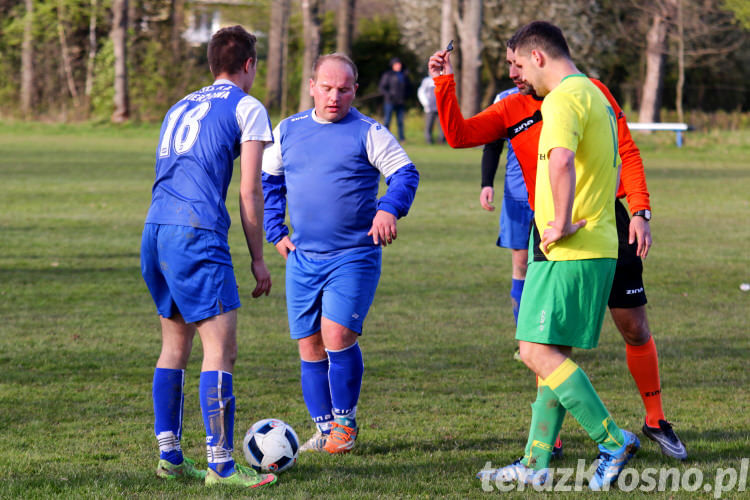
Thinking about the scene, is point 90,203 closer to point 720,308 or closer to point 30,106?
point 720,308

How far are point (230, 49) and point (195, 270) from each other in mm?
985

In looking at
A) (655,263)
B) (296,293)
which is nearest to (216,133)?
(296,293)

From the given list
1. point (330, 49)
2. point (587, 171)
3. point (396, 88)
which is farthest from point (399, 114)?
point (587, 171)

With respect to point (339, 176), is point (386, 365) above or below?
below

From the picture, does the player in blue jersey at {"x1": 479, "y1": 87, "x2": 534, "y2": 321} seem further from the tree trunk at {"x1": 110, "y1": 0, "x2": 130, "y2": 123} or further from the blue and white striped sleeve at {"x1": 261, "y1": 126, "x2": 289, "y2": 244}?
the tree trunk at {"x1": 110, "y1": 0, "x2": 130, "y2": 123}

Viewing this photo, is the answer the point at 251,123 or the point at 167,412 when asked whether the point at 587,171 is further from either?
the point at 167,412

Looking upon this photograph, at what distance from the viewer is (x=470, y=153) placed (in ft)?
98.6

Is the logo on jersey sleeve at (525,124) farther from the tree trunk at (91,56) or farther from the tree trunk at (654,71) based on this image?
the tree trunk at (91,56)

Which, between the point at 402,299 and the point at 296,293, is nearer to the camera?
the point at 296,293

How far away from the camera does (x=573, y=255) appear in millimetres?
4230

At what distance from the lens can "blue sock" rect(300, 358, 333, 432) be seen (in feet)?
17.1

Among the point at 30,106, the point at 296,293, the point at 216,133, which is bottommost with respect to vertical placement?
the point at 30,106

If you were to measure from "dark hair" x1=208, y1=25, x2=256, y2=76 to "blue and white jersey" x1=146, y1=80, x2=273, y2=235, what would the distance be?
14cm

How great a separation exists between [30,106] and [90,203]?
27.2 metres
